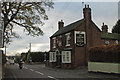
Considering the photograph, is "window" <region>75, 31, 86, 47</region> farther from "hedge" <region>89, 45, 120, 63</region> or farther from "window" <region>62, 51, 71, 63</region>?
"hedge" <region>89, 45, 120, 63</region>

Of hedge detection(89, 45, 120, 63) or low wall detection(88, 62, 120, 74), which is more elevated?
hedge detection(89, 45, 120, 63)

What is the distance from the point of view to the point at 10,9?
16.1m

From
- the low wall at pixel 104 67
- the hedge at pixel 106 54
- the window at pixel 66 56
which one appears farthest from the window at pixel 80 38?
the low wall at pixel 104 67

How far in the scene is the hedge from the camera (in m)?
15.7

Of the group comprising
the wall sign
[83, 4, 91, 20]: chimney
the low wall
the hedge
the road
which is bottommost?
the road

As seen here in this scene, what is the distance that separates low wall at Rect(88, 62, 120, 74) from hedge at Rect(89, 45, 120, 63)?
0.44 meters

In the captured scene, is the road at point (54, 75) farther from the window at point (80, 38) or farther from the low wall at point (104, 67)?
the window at point (80, 38)

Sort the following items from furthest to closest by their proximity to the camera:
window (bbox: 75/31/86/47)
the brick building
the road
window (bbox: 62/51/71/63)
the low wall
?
1. window (bbox: 62/51/71/63)
2. window (bbox: 75/31/86/47)
3. the brick building
4. the low wall
5. the road

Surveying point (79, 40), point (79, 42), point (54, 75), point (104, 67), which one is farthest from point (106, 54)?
point (79, 40)

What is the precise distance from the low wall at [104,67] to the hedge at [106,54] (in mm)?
439

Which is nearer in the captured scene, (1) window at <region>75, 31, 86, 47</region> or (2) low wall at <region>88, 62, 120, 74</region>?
(2) low wall at <region>88, 62, 120, 74</region>

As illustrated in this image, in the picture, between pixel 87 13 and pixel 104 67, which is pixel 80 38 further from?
pixel 104 67

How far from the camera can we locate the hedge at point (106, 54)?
51.4 ft

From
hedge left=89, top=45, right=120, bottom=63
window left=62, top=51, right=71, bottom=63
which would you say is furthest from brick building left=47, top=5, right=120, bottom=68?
hedge left=89, top=45, right=120, bottom=63
